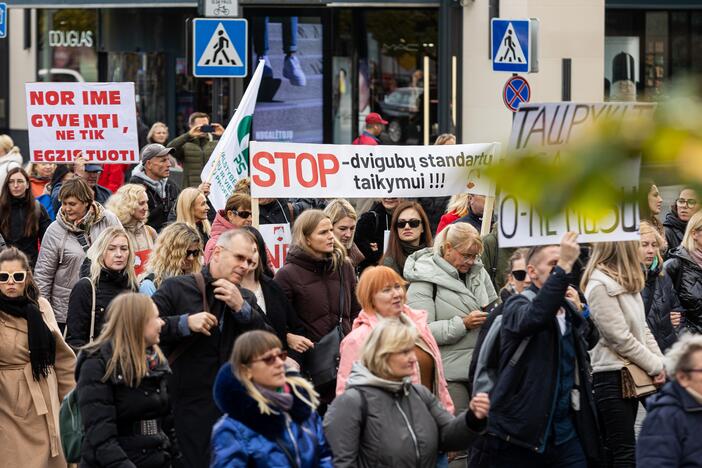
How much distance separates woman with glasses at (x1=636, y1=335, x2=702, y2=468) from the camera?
17.0 feet

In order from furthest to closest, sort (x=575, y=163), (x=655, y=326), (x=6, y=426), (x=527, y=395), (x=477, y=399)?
(x=655, y=326) < (x=6, y=426) < (x=527, y=395) < (x=477, y=399) < (x=575, y=163)

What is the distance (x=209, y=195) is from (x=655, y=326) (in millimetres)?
3794

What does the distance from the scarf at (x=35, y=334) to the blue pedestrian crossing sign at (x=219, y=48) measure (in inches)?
234

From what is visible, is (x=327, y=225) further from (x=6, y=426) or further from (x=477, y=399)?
(x=477, y=399)

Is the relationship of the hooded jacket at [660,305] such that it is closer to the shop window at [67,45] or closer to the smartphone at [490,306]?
the smartphone at [490,306]

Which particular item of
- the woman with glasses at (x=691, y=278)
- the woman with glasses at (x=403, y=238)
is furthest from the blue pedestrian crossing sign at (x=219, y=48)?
the woman with glasses at (x=691, y=278)

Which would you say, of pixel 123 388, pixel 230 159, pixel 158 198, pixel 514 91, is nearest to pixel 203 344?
pixel 123 388

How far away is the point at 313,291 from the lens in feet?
25.5

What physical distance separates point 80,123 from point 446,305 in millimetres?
5547

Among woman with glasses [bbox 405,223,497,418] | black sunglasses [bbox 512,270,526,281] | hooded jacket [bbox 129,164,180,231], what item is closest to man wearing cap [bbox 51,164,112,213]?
hooded jacket [bbox 129,164,180,231]

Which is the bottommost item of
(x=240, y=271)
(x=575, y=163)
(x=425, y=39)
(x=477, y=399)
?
(x=477, y=399)

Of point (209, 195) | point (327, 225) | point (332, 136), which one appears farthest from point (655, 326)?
point (332, 136)

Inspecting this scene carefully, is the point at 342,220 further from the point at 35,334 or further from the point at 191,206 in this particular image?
the point at 35,334

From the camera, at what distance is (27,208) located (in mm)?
11078
